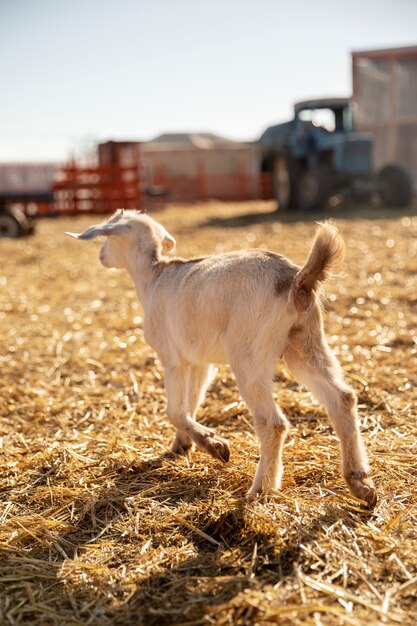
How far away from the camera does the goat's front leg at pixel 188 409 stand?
13.7 feet

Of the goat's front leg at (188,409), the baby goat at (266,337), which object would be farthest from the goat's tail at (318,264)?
the goat's front leg at (188,409)

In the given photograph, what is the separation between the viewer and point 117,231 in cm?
502

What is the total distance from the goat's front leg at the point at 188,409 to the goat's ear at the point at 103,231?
1.03m

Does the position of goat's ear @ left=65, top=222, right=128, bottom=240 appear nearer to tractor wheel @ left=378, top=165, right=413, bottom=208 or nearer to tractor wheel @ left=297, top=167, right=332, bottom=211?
tractor wheel @ left=297, top=167, right=332, bottom=211

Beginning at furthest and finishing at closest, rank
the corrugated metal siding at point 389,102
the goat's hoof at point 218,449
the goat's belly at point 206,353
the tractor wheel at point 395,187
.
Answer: the corrugated metal siding at point 389,102
the tractor wheel at point 395,187
the goat's hoof at point 218,449
the goat's belly at point 206,353

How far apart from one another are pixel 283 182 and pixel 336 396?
651 inches

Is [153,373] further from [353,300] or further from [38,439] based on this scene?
[353,300]

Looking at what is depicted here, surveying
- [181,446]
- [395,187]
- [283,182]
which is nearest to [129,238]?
[181,446]

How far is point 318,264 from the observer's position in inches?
143

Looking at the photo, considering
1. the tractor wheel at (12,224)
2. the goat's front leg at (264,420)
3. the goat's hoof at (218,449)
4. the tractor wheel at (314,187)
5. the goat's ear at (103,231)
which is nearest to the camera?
the goat's front leg at (264,420)

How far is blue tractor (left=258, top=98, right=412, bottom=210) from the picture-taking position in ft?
58.0

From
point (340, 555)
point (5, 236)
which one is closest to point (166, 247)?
point (340, 555)

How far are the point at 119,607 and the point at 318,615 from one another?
2.57ft

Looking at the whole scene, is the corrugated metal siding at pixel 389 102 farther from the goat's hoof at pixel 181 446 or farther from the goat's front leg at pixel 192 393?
the goat's hoof at pixel 181 446
